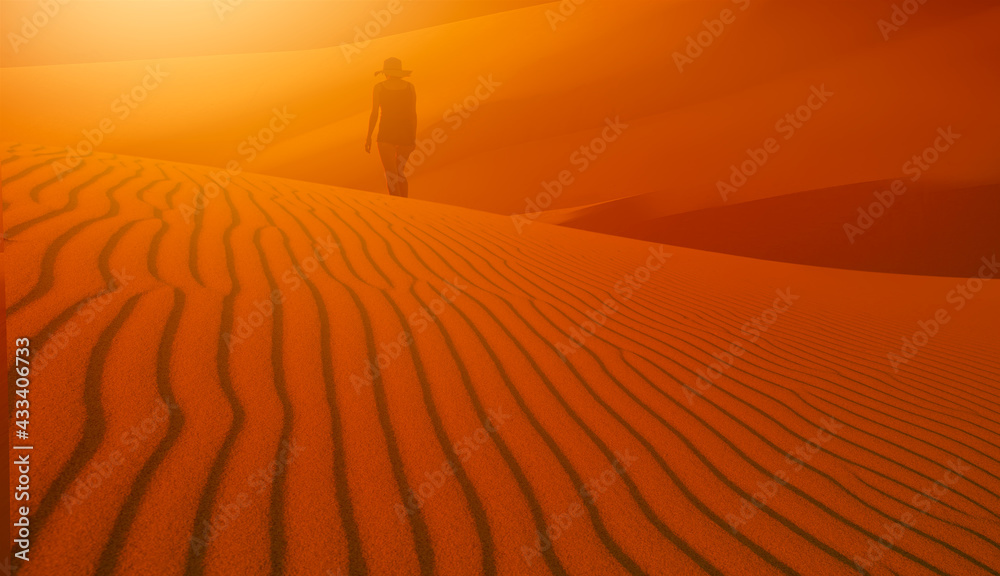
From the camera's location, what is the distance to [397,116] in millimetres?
8594

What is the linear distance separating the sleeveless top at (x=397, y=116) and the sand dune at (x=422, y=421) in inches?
180

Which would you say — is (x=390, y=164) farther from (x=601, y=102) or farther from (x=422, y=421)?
(x=601, y=102)

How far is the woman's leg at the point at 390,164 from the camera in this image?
8.79 meters

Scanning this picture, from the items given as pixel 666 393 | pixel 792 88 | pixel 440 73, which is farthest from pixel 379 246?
pixel 440 73

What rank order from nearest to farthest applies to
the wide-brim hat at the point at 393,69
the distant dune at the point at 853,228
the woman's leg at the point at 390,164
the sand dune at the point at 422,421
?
the sand dune at the point at 422,421 < the wide-brim hat at the point at 393,69 < the woman's leg at the point at 390,164 < the distant dune at the point at 853,228

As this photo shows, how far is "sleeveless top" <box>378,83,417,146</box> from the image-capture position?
8508 mm

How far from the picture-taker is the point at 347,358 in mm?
2488

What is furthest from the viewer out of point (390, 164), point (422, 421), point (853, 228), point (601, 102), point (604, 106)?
point (601, 102)

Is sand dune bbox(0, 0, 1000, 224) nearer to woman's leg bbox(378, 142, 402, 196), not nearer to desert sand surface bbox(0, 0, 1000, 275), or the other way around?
desert sand surface bbox(0, 0, 1000, 275)

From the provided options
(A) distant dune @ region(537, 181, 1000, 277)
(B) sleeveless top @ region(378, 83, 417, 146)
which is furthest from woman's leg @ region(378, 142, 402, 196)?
(A) distant dune @ region(537, 181, 1000, 277)

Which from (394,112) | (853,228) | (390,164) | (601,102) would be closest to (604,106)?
(601,102)

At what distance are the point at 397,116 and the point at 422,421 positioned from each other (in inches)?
278

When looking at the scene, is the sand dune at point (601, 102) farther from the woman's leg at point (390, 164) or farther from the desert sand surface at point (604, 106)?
the woman's leg at point (390, 164)

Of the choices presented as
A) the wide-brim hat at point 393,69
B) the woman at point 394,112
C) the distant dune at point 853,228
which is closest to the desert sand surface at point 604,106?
the distant dune at point 853,228
